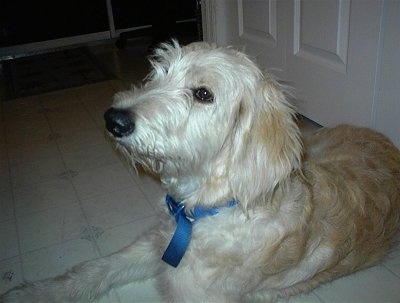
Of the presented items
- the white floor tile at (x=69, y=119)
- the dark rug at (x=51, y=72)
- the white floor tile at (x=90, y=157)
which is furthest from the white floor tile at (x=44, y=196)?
the dark rug at (x=51, y=72)

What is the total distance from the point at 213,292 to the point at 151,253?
17.0 inches

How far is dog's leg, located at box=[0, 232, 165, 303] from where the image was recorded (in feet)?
5.51

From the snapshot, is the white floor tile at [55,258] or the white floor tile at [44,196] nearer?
the white floor tile at [55,258]

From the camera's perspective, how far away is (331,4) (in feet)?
7.76

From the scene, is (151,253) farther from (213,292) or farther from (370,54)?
(370,54)

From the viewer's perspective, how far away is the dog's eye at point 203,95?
53.5 inches

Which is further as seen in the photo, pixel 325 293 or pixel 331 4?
pixel 331 4

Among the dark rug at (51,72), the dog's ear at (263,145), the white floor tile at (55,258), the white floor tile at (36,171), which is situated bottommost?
the white floor tile at (55,258)

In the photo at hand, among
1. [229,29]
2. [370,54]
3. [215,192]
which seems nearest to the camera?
[215,192]

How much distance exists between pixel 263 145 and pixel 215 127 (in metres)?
0.17

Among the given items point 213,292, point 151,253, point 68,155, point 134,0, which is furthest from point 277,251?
point 134,0

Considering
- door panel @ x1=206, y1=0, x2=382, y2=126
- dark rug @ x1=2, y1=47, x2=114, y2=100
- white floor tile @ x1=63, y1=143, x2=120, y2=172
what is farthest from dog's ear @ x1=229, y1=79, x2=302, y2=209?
dark rug @ x1=2, y1=47, x2=114, y2=100

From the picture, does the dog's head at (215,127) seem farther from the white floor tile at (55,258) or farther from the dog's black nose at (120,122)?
the white floor tile at (55,258)

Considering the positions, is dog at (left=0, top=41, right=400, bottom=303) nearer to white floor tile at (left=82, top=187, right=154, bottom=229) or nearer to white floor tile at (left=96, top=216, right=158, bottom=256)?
white floor tile at (left=96, top=216, right=158, bottom=256)
